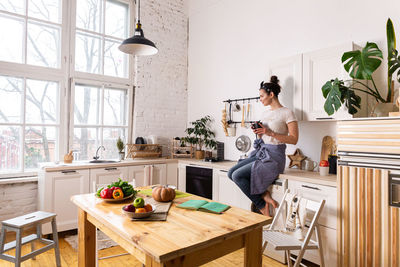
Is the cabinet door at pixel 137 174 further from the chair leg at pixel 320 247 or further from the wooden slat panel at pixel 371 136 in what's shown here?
the wooden slat panel at pixel 371 136

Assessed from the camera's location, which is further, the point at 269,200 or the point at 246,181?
the point at 246,181

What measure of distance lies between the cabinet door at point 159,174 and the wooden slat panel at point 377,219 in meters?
3.02

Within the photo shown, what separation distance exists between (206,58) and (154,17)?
126 centimetres

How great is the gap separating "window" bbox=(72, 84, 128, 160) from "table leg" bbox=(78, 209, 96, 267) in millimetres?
2289

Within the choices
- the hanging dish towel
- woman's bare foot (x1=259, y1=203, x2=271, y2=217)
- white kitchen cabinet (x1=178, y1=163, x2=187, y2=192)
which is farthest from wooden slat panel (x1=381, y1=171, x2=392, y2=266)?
white kitchen cabinet (x1=178, y1=163, x2=187, y2=192)

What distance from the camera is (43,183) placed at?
3.39 metres

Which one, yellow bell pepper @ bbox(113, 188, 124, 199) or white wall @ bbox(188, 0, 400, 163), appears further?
white wall @ bbox(188, 0, 400, 163)

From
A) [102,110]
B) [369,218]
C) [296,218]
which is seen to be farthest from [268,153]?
[102,110]

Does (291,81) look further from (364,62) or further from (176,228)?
(176,228)

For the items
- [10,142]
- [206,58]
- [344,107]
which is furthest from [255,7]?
[10,142]

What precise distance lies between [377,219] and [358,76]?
4.25ft

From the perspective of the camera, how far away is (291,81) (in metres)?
3.27

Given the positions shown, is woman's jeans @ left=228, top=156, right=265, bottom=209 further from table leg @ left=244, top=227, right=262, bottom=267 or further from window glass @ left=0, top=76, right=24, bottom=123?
window glass @ left=0, top=76, right=24, bottom=123

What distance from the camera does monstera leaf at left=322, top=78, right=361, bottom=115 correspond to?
8.50 feet
